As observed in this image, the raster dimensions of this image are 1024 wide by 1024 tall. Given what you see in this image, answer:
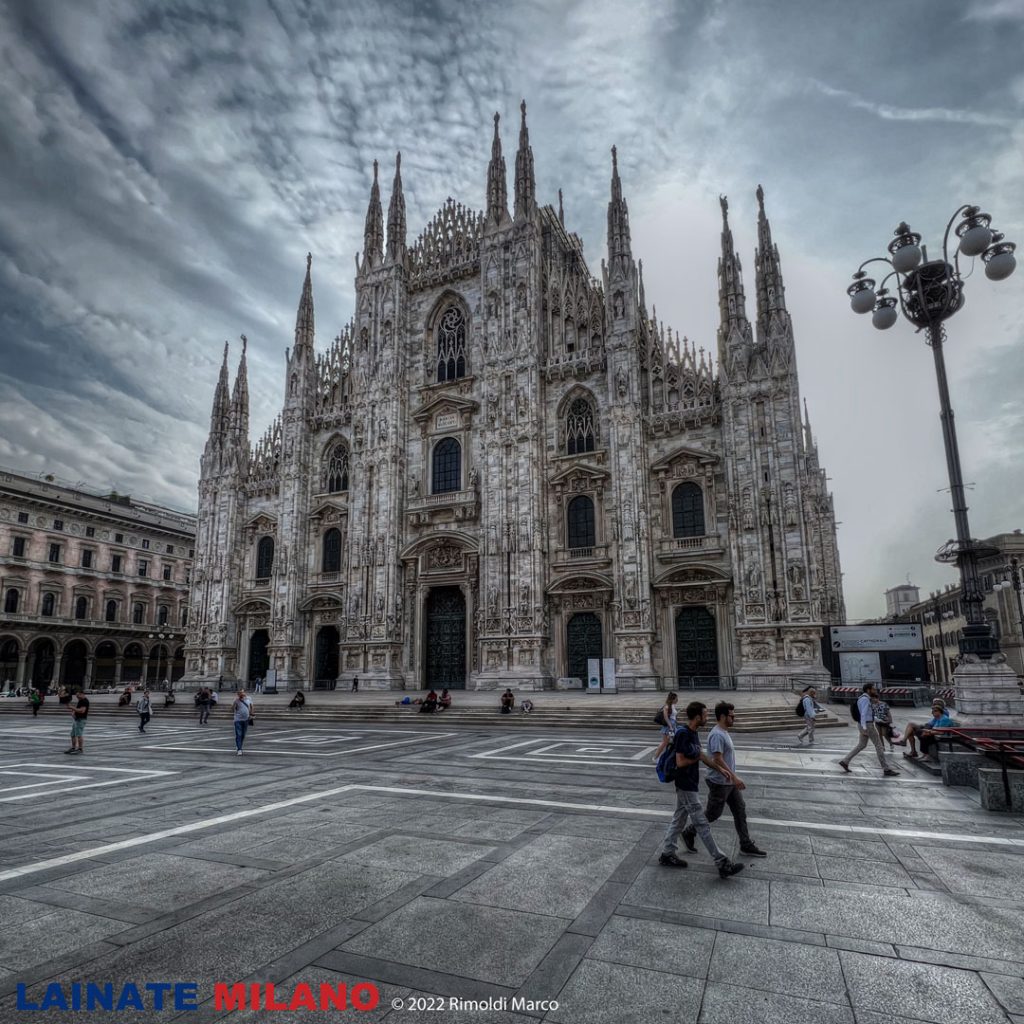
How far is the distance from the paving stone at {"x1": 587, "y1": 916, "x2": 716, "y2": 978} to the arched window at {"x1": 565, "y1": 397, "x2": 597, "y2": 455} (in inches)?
1084

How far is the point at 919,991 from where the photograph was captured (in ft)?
12.3

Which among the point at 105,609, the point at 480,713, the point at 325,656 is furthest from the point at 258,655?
the point at 105,609

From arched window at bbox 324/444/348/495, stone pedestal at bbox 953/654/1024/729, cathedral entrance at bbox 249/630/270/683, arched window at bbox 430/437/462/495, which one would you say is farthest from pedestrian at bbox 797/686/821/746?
cathedral entrance at bbox 249/630/270/683

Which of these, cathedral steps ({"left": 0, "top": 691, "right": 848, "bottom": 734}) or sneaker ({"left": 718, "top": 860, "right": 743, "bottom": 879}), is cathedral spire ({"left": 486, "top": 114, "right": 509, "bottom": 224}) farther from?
sneaker ({"left": 718, "top": 860, "right": 743, "bottom": 879})

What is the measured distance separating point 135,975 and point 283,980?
3.03 ft

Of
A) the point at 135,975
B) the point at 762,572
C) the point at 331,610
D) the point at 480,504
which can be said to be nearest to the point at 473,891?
the point at 135,975

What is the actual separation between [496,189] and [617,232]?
25.2 feet

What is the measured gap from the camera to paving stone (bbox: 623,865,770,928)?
4902mm

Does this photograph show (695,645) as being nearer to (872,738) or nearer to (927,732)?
(927,732)

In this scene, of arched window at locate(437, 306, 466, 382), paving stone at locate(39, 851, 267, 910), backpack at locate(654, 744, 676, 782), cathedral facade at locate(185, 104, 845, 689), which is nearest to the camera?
paving stone at locate(39, 851, 267, 910)

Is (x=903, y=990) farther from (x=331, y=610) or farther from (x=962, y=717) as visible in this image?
(x=331, y=610)

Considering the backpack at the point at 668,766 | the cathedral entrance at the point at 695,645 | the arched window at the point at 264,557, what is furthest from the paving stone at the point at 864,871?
the arched window at the point at 264,557

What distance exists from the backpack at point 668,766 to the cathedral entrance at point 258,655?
115 feet

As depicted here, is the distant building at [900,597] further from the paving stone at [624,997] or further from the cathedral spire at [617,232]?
the paving stone at [624,997]
